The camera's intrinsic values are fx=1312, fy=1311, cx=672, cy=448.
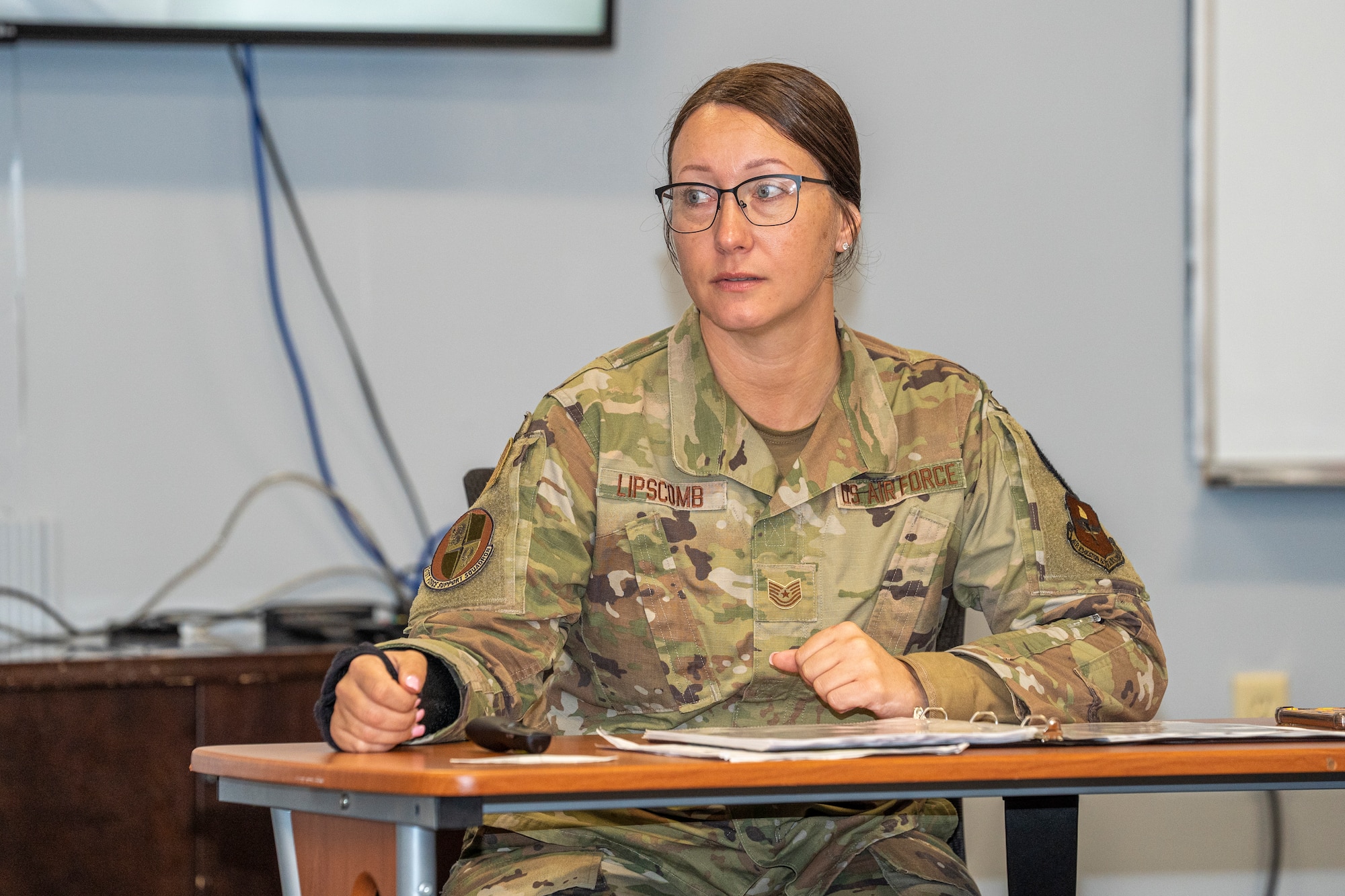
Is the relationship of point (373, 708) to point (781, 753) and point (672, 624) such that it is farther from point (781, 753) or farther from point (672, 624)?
point (672, 624)

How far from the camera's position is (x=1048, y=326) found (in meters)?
2.51

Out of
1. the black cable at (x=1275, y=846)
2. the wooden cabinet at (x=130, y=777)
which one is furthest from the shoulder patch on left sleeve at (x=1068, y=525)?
the black cable at (x=1275, y=846)

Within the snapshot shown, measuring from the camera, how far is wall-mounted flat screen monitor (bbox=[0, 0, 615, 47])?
7.23 feet

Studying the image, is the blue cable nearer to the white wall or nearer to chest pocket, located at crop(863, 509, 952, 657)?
the white wall

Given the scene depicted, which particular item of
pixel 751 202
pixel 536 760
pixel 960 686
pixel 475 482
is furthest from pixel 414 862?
pixel 751 202

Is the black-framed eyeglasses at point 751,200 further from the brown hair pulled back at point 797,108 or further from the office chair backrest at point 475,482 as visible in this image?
the office chair backrest at point 475,482

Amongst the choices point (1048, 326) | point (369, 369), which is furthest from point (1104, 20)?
point (369, 369)

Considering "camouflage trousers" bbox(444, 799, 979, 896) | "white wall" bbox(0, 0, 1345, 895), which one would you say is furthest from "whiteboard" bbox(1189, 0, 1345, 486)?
"camouflage trousers" bbox(444, 799, 979, 896)

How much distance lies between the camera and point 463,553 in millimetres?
1352

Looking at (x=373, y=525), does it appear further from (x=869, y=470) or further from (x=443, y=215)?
(x=869, y=470)

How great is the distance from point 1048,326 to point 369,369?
127 cm

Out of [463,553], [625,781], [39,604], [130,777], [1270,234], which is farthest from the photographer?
[1270,234]

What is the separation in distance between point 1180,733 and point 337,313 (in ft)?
5.60

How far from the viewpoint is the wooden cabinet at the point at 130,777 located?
5.84 feet
